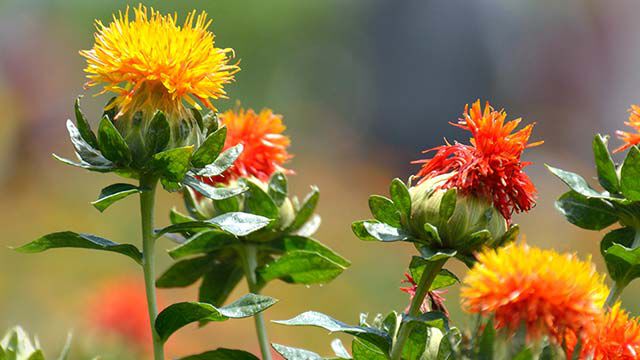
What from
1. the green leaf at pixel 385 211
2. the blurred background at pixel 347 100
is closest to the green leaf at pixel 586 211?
the green leaf at pixel 385 211

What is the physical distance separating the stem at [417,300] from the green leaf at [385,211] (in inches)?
2.6

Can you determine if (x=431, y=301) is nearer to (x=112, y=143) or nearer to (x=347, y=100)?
(x=112, y=143)

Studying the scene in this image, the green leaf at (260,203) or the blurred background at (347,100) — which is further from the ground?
the blurred background at (347,100)

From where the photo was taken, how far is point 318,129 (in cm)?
1287

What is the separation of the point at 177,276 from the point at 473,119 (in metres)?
0.57

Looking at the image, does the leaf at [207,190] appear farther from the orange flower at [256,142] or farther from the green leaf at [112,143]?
the orange flower at [256,142]

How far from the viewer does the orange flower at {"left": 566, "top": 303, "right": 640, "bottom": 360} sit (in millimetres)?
1068

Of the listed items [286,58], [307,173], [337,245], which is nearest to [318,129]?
[307,173]

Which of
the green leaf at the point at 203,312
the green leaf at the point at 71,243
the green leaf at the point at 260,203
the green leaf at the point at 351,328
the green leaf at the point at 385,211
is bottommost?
the green leaf at the point at 351,328

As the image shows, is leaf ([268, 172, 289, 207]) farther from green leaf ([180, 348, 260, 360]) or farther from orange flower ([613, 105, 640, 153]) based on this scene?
orange flower ([613, 105, 640, 153])

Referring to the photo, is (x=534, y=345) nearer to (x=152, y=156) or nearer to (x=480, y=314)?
(x=480, y=314)

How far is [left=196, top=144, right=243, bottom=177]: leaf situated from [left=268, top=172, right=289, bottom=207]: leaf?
24 cm

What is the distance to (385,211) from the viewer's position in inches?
48.3

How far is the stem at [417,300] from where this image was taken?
1159 millimetres
